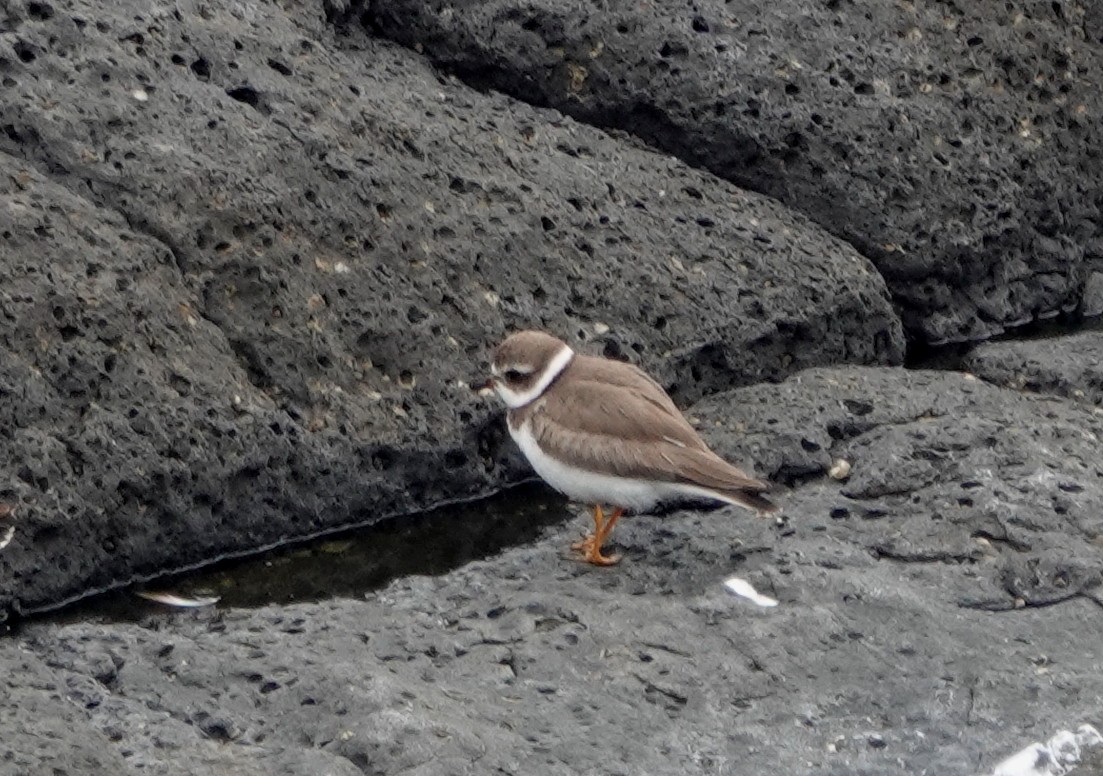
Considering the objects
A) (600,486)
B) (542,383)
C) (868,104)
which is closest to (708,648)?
(600,486)

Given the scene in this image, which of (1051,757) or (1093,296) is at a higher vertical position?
(1093,296)

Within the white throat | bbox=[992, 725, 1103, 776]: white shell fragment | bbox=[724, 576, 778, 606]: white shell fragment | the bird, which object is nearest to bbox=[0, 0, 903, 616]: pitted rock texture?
the white throat

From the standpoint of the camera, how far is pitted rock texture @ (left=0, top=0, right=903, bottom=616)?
6.94 metres

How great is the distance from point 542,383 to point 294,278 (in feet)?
3.84

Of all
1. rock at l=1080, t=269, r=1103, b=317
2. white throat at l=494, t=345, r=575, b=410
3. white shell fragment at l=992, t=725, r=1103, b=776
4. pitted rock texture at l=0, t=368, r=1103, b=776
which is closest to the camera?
pitted rock texture at l=0, t=368, r=1103, b=776

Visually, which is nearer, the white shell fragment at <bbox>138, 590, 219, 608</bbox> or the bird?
the bird

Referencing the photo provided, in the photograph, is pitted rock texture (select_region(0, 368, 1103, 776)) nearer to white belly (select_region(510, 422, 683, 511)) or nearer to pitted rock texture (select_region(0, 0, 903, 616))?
white belly (select_region(510, 422, 683, 511))

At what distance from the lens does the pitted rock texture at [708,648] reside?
5.42 meters

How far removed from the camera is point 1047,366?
825 cm

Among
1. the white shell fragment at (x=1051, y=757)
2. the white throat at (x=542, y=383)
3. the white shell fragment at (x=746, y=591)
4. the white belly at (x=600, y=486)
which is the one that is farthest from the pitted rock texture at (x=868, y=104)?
the white shell fragment at (x=1051, y=757)

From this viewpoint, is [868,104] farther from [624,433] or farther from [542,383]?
[624,433]

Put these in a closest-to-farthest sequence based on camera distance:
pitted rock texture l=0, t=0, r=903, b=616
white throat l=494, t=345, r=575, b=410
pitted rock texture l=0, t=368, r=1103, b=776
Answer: pitted rock texture l=0, t=368, r=1103, b=776 → pitted rock texture l=0, t=0, r=903, b=616 → white throat l=494, t=345, r=575, b=410

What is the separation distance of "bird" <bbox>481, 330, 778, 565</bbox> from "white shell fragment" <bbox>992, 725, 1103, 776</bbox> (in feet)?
4.24

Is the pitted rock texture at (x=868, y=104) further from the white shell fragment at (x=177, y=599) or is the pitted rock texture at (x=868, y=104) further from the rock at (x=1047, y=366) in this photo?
the white shell fragment at (x=177, y=599)
